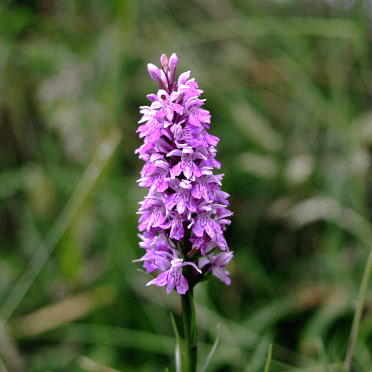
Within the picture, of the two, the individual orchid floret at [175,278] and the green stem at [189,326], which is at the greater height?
the individual orchid floret at [175,278]

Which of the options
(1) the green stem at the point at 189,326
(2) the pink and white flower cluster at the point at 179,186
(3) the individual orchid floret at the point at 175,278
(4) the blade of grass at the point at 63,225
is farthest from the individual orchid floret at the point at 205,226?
(4) the blade of grass at the point at 63,225

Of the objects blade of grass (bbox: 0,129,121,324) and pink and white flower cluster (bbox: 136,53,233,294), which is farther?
blade of grass (bbox: 0,129,121,324)

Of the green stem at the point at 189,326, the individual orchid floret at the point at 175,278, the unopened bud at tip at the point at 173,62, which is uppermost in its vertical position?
the unopened bud at tip at the point at 173,62

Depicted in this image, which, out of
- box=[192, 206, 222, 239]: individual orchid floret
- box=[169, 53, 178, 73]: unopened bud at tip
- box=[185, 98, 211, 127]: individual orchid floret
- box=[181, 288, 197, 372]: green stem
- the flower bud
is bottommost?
box=[181, 288, 197, 372]: green stem

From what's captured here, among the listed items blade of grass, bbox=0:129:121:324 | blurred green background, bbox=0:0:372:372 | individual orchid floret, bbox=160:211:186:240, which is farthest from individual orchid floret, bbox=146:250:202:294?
blade of grass, bbox=0:129:121:324

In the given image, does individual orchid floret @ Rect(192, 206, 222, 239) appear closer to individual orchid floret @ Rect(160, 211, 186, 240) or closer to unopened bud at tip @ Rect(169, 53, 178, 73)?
individual orchid floret @ Rect(160, 211, 186, 240)

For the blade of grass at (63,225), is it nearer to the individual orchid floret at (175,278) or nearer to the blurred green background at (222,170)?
the blurred green background at (222,170)
